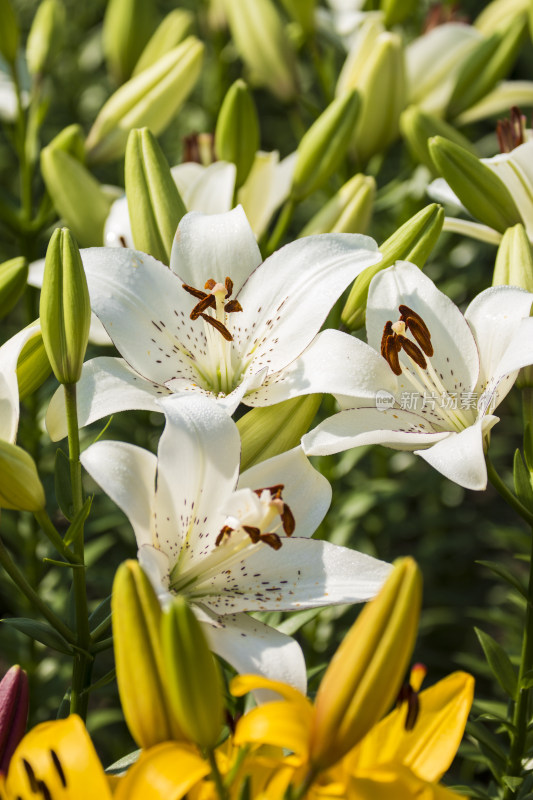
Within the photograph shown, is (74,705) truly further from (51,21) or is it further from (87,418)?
(51,21)

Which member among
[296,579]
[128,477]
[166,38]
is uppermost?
[166,38]

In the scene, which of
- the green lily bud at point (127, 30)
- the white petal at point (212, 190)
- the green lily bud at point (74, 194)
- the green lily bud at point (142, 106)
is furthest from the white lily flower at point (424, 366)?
the green lily bud at point (127, 30)

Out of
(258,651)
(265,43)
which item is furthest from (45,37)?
(258,651)

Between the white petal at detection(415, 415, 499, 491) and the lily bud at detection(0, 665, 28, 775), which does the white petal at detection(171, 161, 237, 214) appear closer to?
the white petal at detection(415, 415, 499, 491)

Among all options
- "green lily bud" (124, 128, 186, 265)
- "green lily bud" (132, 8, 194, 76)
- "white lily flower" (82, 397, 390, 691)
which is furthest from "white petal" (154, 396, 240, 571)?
"green lily bud" (132, 8, 194, 76)

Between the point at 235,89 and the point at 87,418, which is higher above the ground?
the point at 235,89

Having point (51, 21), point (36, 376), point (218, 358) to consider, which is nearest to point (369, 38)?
point (51, 21)

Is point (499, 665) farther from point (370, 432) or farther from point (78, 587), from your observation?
point (78, 587)
